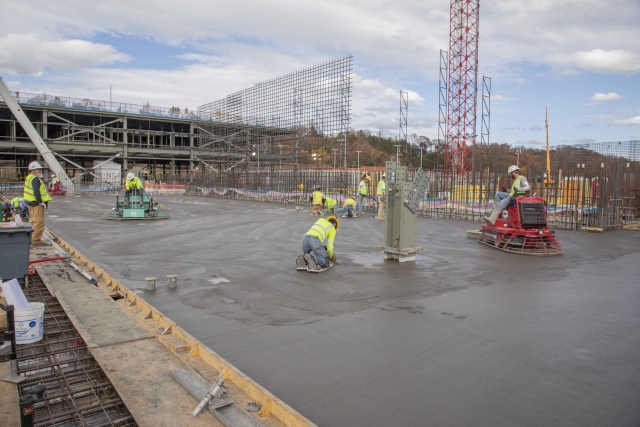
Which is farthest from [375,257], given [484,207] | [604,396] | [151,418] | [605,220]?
[484,207]

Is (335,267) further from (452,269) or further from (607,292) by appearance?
(607,292)

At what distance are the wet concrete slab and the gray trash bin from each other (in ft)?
5.21

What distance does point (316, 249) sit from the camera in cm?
869

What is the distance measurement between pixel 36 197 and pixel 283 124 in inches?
1541

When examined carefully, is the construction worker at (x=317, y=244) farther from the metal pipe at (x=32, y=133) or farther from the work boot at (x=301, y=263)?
the metal pipe at (x=32, y=133)

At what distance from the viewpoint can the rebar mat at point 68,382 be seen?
11.1 feet

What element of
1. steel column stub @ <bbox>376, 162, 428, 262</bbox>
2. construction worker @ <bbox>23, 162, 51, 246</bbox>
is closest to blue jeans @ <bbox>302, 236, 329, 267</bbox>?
steel column stub @ <bbox>376, 162, 428, 262</bbox>

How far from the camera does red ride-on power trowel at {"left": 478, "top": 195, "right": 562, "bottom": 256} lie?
11.0 m

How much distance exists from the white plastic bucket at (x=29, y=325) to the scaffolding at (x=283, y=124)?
28.9m

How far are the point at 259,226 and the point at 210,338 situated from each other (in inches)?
453

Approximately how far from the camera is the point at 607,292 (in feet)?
24.1

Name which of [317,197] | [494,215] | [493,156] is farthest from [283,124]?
[494,215]

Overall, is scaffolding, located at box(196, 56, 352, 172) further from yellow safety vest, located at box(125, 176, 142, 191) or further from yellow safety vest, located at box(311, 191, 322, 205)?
yellow safety vest, located at box(125, 176, 142, 191)

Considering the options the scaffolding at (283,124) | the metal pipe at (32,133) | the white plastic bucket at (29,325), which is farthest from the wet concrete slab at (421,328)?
the metal pipe at (32,133)
